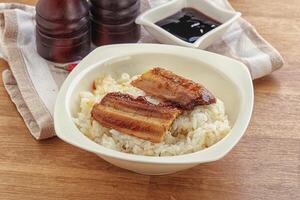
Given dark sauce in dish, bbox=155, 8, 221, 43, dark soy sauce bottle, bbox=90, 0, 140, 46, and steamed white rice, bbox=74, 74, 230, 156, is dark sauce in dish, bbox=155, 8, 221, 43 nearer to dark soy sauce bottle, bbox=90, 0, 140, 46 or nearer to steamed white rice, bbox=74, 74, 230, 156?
dark soy sauce bottle, bbox=90, 0, 140, 46

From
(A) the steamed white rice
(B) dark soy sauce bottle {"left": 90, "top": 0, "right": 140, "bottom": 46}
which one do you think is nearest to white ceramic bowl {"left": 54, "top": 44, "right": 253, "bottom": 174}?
(A) the steamed white rice

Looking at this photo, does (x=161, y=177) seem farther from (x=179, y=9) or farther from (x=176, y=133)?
(x=179, y=9)

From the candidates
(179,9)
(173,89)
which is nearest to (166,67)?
(173,89)

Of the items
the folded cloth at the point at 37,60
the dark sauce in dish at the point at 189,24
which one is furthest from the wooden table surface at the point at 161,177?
the dark sauce in dish at the point at 189,24

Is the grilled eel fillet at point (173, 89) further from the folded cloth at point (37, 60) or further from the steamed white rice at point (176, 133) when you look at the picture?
the folded cloth at point (37, 60)

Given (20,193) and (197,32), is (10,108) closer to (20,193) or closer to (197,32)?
(20,193)

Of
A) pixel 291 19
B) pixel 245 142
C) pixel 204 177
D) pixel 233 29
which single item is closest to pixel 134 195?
pixel 204 177
